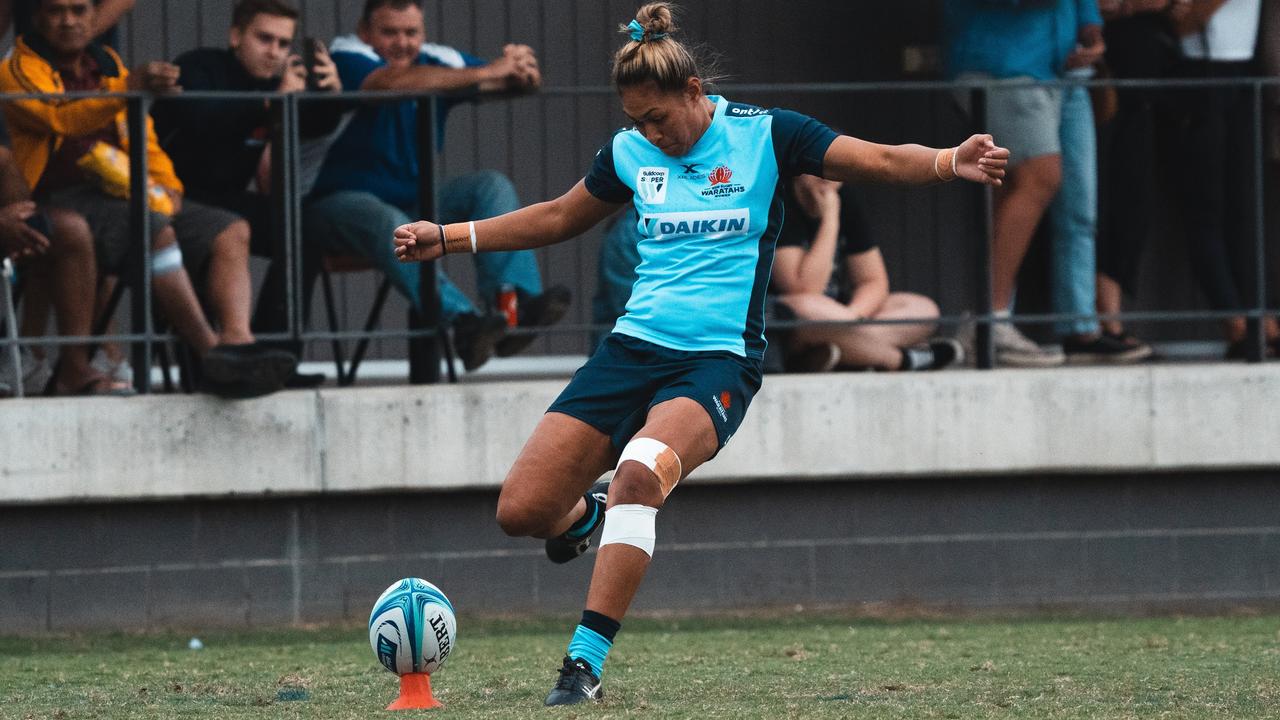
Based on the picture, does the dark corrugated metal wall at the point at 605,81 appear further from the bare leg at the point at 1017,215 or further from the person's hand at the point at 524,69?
the person's hand at the point at 524,69

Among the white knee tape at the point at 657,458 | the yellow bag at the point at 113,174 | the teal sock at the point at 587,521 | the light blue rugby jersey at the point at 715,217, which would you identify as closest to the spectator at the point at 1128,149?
the teal sock at the point at 587,521

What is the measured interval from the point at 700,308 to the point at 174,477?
353cm

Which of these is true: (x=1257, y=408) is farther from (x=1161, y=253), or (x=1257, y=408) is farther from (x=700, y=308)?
(x=700, y=308)

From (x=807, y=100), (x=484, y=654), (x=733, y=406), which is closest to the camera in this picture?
(x=733, y=406)

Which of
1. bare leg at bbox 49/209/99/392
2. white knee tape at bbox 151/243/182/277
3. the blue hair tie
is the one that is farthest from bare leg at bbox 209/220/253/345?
the blue hair tie

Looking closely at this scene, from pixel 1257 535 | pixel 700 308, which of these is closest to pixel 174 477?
pixel 700 308

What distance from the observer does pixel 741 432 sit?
8711 millimetres

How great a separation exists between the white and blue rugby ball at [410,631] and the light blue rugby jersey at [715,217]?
1013 millimetres

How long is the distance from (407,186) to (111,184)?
1293mm

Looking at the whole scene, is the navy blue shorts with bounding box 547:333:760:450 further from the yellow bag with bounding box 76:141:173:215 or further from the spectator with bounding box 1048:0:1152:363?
the spectator with bounding box 1048:0:1152:363

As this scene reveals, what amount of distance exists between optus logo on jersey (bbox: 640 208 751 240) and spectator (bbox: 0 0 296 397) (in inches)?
117

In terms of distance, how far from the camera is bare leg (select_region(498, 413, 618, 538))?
18.7 feet

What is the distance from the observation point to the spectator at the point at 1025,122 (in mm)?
9078

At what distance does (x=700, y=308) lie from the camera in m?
5.63
